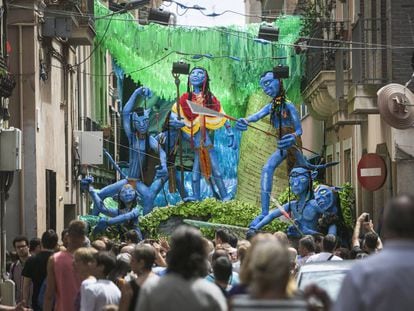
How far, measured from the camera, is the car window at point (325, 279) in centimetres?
1196

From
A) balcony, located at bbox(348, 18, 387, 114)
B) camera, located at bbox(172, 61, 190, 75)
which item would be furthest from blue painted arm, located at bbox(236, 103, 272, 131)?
balcony, located at bbox(348, 18, 387, 114)

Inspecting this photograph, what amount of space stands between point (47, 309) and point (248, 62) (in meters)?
28.0

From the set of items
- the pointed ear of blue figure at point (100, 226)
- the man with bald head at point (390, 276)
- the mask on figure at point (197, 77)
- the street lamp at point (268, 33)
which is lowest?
the pointed ear of blue figure at point (100, 226)

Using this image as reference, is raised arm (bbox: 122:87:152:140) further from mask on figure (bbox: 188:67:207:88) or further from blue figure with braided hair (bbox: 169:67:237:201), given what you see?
mask on figure (bbox: 188:67:207:88)

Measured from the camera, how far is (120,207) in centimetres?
3681

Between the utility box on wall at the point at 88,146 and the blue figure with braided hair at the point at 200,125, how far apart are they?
2973 mm

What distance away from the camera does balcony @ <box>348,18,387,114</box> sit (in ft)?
91.1

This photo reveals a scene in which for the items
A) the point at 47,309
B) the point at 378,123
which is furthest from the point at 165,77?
the point at 47,309

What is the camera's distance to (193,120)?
38.9m

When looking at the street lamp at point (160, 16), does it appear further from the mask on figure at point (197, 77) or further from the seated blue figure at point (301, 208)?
the seated blue figure at point (301, 208)

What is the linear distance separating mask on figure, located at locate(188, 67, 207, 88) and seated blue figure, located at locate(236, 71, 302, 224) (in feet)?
6.09

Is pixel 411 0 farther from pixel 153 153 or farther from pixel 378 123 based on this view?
pixel 153 153

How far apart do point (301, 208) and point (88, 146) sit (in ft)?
19.1

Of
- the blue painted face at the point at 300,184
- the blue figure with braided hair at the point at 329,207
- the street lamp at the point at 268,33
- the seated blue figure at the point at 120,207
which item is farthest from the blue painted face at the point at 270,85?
the blue figure with braided hair at the point at 329,207
